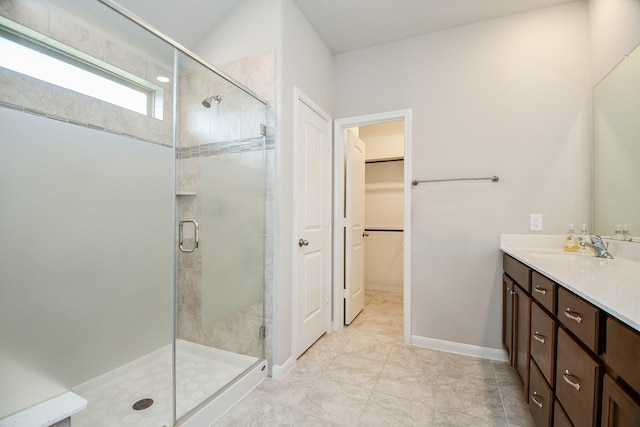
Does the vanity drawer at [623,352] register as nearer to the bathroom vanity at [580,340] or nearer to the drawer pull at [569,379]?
the bathroom vanity at [580,340]

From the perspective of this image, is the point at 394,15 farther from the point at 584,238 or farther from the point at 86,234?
the point at 86,234

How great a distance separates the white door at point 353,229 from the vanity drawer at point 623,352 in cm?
221

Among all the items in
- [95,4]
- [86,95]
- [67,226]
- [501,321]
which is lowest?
[501,321]

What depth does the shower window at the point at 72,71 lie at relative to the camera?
63.4 inches

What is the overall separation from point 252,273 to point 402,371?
4.36 ft

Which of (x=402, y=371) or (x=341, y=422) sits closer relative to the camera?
(x=341, y=422)

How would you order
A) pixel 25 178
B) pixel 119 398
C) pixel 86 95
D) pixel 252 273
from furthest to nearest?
1. pixel 252 273
2. pixel 86 95
3. pixel 119 398
4. pixel 25 178

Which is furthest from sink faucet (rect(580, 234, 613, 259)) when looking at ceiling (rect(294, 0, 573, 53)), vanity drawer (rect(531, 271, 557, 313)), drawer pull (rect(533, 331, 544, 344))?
ceiling (rect(294, 0, 573, 53))

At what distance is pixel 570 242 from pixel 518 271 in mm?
572

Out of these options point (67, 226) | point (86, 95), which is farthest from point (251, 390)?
point (86, 95)

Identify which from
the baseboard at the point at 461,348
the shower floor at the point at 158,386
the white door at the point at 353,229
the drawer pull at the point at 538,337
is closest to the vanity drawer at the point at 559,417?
the drawer pull at the point at 538,337

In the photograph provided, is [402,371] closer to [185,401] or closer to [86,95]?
[185,401]

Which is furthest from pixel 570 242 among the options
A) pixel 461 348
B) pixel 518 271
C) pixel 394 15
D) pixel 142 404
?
pixel 142 404

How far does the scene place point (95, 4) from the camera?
61.3 inches
